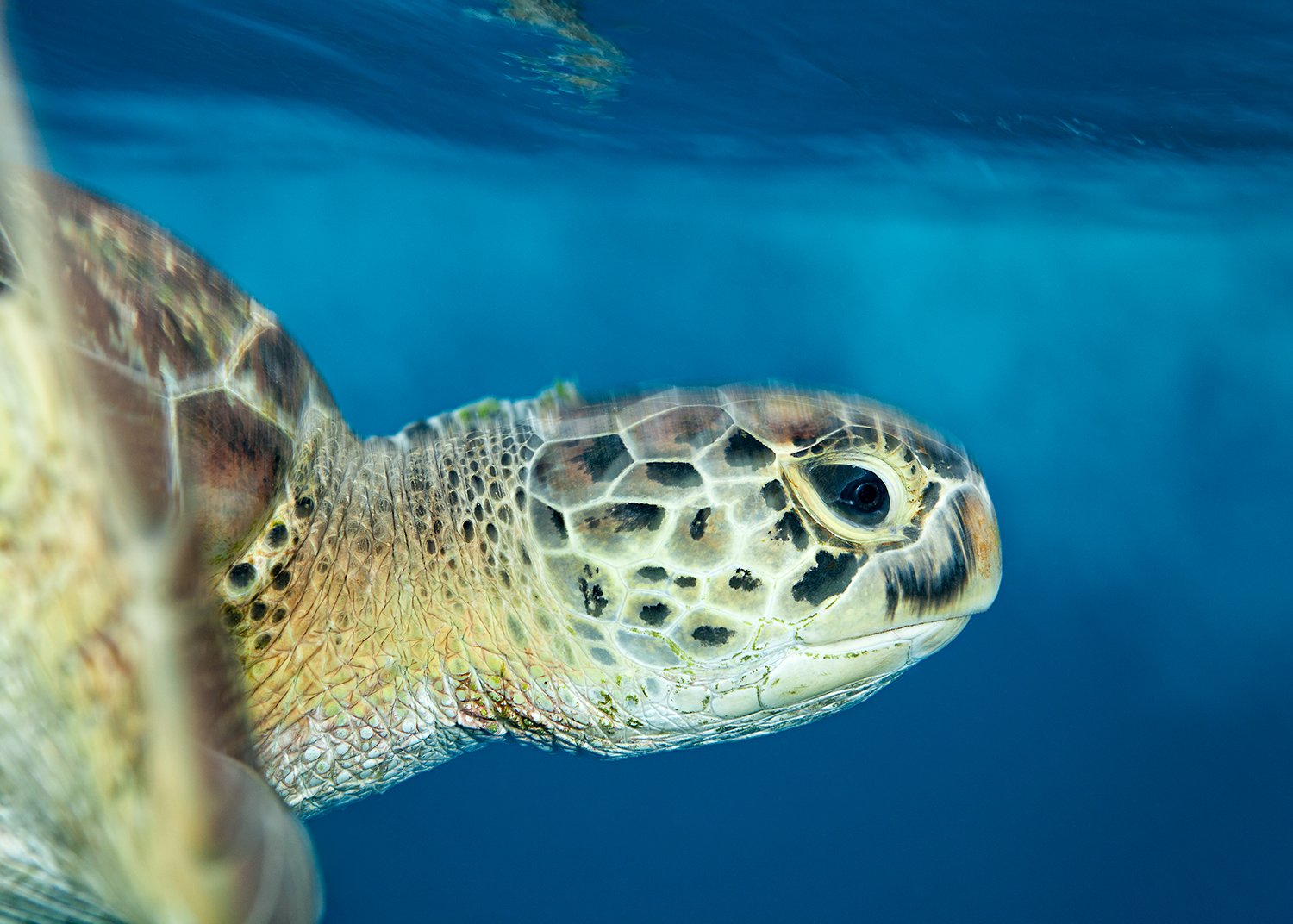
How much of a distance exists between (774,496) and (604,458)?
299 mm

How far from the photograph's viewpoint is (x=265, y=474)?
1.22 metres

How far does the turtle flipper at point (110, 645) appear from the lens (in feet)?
1.36

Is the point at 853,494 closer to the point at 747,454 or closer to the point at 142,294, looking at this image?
A: the point at 747,454

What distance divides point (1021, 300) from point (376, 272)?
1356 centimetres

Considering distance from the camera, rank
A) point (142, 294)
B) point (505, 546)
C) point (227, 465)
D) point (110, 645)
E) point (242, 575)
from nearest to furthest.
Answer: point (110, 645) < point (142, 294) < point (227, 465) < point (242, 575) < point (505, 546)

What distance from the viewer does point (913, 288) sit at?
13.6m

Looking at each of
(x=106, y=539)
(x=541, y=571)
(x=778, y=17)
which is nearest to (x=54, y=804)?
(x=106, y=539)

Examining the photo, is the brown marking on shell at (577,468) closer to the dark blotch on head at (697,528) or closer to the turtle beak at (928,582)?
the dark blotch on head at (697,528)

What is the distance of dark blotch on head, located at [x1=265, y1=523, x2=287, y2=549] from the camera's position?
4.28 feet

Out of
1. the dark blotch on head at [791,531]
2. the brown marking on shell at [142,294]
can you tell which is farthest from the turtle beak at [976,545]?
the brown marking on shell at [142,294]

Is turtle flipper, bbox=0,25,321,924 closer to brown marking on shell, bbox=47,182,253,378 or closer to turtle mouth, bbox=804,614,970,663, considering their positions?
brown marking on shell, bbox=47,182,253,378

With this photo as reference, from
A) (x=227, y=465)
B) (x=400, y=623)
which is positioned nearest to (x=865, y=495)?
(x=400, y=623)

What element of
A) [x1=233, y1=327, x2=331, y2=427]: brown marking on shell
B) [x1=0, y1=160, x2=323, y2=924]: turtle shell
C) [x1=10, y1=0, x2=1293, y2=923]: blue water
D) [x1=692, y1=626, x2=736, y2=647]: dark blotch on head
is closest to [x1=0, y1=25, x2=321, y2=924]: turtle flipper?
[x1=0, y1=160, x2=323, y2=924]: turtle shell

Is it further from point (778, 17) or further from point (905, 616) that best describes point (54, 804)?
point (778, 17)
